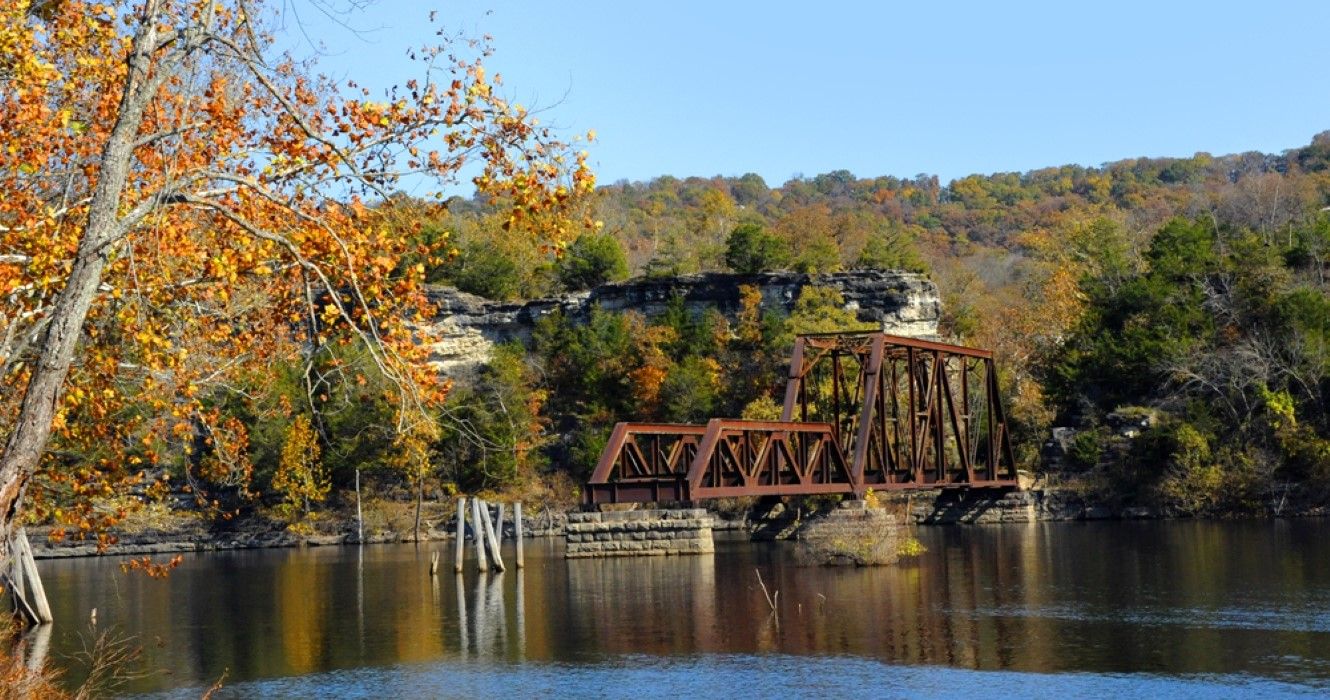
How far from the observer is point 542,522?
7119cm

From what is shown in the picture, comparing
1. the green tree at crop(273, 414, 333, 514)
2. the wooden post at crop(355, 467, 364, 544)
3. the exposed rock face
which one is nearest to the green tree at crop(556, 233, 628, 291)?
the exposed rock face

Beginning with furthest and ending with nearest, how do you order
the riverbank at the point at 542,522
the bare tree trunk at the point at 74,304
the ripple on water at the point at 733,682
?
the riverbank at the point at 542,522 < the ripple on water at the point at 733,682 < the bare tree trunk at the point at 74,304

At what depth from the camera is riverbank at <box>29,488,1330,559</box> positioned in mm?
59219

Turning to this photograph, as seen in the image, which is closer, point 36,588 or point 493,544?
point 36,588

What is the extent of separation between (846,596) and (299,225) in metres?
17.4

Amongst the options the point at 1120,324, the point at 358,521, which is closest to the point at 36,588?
the point at 358,521

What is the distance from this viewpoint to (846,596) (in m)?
A: 29.5

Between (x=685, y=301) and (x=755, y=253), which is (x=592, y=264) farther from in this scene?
(x=755, y=253)

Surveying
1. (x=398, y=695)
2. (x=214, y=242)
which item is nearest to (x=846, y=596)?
(x=398, y=695)

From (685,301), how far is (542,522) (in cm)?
1869

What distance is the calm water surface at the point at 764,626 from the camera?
19469mm

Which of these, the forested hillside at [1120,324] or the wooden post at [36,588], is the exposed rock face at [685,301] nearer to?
the forested hillside at [1120,324]

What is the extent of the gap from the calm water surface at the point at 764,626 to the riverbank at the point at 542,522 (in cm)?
1488

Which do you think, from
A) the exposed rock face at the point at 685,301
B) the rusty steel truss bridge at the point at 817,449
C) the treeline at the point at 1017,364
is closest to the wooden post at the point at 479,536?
the treeline at the point at 1017,364
